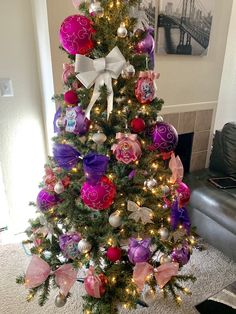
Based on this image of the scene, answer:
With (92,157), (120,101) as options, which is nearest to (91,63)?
(120,101)

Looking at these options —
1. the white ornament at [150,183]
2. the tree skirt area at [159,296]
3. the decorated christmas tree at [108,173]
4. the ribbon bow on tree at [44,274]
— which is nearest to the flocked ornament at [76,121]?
the decorated christmas tree at [108,173]

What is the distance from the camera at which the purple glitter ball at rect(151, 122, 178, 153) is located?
3.43ft

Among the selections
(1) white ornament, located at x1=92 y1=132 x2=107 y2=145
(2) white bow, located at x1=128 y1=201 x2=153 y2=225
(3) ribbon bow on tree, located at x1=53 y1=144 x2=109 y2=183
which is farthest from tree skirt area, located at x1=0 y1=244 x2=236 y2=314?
(1) white ornament, located at x1=92 y1=132 x2=107 y2=145

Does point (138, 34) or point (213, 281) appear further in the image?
point (213, 281)

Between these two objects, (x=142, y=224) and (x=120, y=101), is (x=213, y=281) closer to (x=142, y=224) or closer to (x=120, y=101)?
(x=142, y=224)

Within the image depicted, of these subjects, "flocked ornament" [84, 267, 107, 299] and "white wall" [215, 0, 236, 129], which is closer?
"flocked ornament" [84, 267, 107, 299]

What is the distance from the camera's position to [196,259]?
5.66ft

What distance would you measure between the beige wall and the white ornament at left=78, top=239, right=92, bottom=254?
4.42 ft

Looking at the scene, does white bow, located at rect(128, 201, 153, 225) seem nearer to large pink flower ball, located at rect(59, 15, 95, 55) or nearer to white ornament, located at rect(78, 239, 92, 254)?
white ornament, located at rect(78, 239, 92, 254)

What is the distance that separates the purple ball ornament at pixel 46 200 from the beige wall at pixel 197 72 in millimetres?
1253

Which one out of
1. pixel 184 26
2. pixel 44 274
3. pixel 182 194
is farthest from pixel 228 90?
pixel 44 274

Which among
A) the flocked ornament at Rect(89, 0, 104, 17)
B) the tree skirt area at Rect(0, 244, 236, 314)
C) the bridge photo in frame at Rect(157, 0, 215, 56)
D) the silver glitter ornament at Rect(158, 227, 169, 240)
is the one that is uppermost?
the bridge photo in frame at Rect(157, 0, 215, 56)

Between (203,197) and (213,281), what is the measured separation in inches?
21.3

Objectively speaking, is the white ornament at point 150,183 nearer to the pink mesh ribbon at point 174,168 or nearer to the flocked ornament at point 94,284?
the pink mesh ribbon at point 174,168
